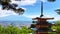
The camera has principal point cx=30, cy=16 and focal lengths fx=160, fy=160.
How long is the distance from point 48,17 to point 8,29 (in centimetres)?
56

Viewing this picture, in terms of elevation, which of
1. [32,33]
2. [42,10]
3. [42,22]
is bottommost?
[32,33]

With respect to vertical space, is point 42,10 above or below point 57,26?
above

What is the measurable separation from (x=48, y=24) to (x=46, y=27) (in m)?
0.05

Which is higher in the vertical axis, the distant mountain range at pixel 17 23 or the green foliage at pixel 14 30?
the distant mountain range at pixel 17 23

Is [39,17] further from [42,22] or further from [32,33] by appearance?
[32,33]

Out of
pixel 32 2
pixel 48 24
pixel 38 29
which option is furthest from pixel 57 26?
pixel 32 2

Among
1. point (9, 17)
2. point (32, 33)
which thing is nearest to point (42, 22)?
point (32, 33)

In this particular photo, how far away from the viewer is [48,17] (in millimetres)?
2154

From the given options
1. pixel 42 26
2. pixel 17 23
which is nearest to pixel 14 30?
pixel 17 23

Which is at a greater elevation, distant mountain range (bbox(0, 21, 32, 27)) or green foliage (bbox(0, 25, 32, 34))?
distant mountain range (bbox(0, 21, 32, 27))

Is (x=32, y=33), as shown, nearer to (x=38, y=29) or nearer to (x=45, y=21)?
(x=38, y=29)

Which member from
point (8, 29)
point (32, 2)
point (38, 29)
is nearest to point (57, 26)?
point (38, 29)

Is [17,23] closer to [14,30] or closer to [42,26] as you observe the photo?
[14,30]

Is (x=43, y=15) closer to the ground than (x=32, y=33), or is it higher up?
higher up
